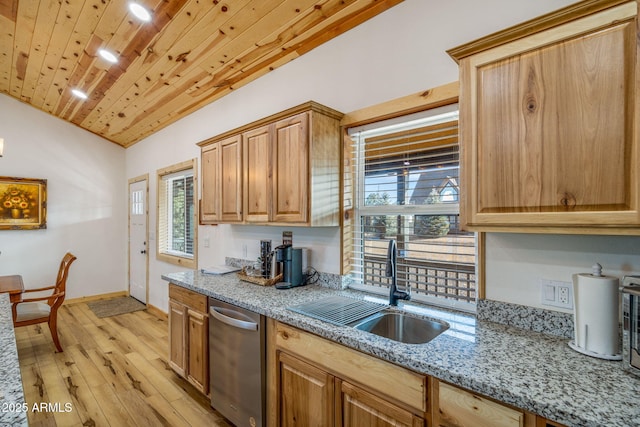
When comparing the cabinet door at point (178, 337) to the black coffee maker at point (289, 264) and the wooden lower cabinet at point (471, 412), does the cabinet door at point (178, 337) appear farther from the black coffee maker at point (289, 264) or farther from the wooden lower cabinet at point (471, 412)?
the wooden lower cabinet at point (471, 412)

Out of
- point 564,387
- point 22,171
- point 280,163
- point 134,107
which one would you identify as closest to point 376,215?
point 280,163

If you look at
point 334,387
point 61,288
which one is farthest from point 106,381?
point 334,387

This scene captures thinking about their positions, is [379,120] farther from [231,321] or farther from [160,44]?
[160,44]

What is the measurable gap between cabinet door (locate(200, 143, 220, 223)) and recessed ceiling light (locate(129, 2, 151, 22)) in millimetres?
1024

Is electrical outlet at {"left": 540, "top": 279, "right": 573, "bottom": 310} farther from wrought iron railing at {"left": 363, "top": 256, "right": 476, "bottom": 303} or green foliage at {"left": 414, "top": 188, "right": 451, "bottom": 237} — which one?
green foliage at {"left": 414, "top": 188, "right": 451, "bottom": 237}

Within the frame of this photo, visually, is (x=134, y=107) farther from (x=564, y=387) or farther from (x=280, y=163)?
(x=564, y=387)

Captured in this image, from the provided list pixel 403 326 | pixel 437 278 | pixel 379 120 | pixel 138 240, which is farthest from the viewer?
pixel 138 240

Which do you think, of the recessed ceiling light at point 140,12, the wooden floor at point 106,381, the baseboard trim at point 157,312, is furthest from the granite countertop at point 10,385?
the baseboard trim at point 157,312

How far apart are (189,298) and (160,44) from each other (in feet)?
6.75

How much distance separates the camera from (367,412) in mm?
1348

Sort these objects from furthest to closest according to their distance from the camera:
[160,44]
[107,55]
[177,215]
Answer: [177,215]
[107,55]
[160,44]

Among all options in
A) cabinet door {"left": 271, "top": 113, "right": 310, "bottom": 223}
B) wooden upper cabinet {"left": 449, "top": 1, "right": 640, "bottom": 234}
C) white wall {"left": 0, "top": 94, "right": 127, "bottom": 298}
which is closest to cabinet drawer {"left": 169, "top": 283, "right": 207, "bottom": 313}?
cabinet door {"left": 271, "top": 113, "right": 310, "bottom": 223}

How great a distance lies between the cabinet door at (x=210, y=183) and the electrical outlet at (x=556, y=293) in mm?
2397

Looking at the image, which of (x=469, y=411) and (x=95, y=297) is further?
(x=95, y=297)
